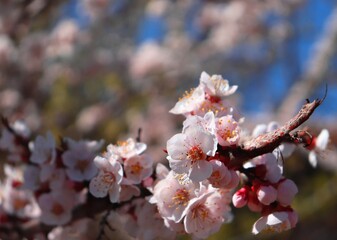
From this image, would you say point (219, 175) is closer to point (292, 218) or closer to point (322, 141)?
A: point (292, 218)

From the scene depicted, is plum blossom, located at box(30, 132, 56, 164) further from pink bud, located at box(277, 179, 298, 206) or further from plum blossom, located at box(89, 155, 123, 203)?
pink bud, located at box(277, 179, 298, 206)

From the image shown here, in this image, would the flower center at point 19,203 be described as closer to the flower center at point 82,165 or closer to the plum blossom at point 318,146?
the flower center at point 82,165

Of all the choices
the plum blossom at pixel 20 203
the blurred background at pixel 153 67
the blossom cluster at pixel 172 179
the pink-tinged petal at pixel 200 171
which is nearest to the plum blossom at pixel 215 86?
the blossom cluster at pixel 172 179

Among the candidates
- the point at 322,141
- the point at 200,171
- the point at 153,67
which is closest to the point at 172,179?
the point at 200,171

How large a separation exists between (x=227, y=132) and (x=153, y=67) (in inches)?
167

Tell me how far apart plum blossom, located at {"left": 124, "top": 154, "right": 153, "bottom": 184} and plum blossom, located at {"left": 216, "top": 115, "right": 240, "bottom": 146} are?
263 mm

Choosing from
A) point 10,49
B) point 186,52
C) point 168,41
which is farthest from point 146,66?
point 10,49

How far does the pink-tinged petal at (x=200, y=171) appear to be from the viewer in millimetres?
1054

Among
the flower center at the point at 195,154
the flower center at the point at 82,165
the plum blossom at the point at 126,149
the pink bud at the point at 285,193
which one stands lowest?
the flower center at the point at 82,165

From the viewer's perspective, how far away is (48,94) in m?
4.89

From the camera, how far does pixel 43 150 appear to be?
4.89ft

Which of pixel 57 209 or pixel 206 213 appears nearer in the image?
pixel 206 213

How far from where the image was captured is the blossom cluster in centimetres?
109

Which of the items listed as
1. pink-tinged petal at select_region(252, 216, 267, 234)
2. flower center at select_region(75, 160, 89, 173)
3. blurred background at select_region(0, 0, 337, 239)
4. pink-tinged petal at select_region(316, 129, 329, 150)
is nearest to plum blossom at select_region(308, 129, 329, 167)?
pink-tinged petal at select_region(316, 129, 329, 150)
